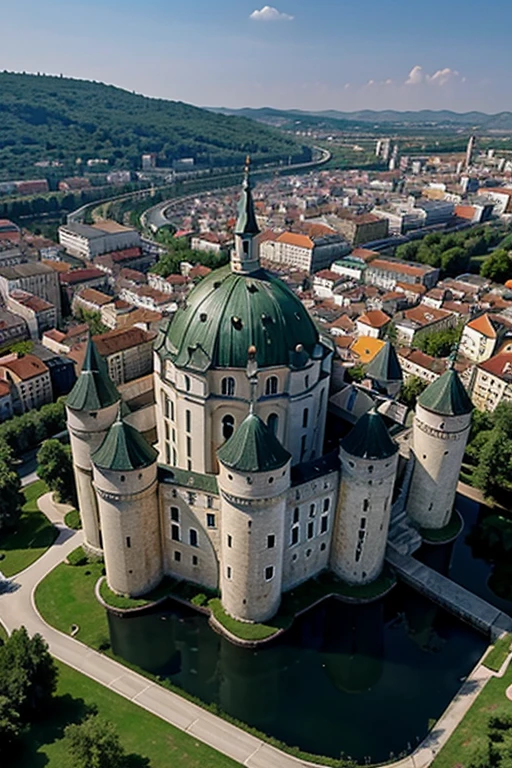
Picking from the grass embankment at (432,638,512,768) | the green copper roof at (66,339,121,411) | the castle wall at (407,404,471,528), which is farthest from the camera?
the castle wall at (407,404,471,528)

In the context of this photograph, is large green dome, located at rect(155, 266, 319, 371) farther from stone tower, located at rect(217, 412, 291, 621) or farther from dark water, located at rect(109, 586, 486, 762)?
dark water, located at rect(109, 586, 486, 762)

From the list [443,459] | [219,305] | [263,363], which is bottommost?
[443,459]

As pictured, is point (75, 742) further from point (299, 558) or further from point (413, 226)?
point (413, 226)

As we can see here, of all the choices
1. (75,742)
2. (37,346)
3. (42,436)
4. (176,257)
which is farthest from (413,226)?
(75,742)

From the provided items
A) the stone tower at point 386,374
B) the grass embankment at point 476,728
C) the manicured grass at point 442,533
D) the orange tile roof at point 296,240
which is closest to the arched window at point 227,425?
the stone tower at point 386,374

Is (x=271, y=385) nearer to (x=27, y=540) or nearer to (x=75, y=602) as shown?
(x=75, y=602)

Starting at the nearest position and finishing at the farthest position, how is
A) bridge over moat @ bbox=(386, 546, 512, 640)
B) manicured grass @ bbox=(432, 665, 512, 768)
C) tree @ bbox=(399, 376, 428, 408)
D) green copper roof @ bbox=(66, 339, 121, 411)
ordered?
manicured grass @ bbox=(432, 665, 512, 768), bridge over moat @ bbox=(386, 546, 512, 640), green copper roof @ bbox=(66, 339, 121, 411), tree @ bbox=(399, 376, 428, 408)

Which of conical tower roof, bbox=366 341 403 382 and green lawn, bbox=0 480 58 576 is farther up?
conical tower roof, bbox=366 341 403 382

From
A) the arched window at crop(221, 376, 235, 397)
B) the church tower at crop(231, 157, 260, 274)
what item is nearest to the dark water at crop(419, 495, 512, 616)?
the arched window at crop(221, 376, 235, 397)
